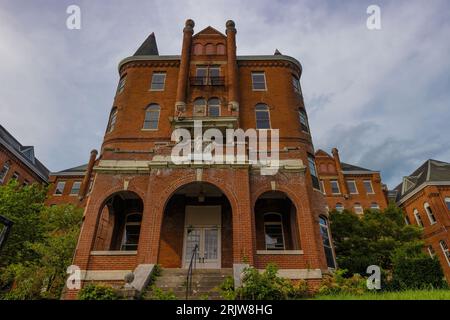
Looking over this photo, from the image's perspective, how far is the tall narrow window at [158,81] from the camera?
22.5 m

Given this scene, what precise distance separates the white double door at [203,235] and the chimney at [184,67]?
786cm

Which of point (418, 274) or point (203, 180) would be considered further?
point (203, 180)

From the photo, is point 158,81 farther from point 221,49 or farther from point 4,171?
point 4,171

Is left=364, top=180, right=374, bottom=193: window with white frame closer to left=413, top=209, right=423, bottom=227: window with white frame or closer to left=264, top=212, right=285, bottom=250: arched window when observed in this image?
left=413, top=209, right=423, bottom=227: window with white frame

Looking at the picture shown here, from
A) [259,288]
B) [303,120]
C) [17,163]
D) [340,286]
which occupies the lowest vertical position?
[259,288]

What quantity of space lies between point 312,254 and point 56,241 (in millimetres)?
16384

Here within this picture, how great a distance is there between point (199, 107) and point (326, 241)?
12420 mm

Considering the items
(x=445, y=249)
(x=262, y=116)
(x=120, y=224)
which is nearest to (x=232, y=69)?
(x=262, y=116)

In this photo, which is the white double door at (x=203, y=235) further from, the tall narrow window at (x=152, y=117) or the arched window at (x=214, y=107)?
the arched window at (x=214, y=107)

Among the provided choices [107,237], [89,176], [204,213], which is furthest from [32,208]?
[89,176]

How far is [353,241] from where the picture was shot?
19688 mm

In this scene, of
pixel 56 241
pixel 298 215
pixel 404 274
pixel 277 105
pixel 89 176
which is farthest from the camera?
pixel 89 176

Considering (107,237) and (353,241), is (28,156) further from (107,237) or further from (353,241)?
(353,241)

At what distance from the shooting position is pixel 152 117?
21.0m
